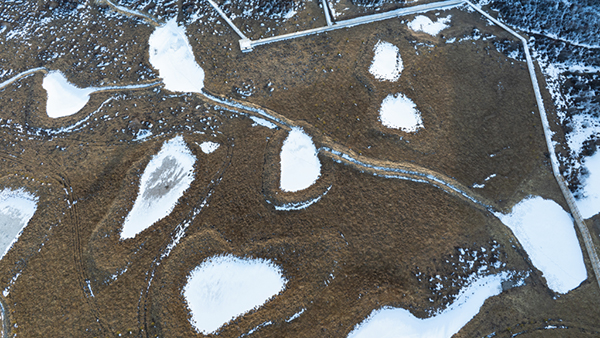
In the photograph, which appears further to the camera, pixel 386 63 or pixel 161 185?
pixel 386 63

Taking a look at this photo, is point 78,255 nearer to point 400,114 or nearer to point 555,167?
point 400,114

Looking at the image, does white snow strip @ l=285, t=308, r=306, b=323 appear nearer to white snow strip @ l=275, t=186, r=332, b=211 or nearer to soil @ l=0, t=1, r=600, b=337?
soil @ l=0, t=1, r=600, b=337

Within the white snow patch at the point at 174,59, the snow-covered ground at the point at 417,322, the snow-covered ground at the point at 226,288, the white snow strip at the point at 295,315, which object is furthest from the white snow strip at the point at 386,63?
the white snow strip at the point at 295,315

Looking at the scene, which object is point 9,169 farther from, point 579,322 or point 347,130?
point 579,322

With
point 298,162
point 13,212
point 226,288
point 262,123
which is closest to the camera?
point 226,288

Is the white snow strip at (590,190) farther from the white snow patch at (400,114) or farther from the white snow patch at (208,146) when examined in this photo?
the white snow patch at (208,146)

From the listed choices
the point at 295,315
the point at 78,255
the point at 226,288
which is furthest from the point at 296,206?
the point at 78,255
